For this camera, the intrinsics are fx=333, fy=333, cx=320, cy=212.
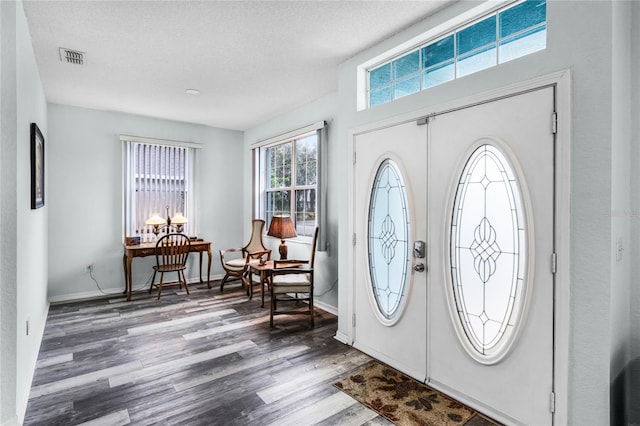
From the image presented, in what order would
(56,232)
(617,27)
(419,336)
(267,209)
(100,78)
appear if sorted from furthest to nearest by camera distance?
(267,209)
(56,232)
(100,78)
(419,336)
(617,27)

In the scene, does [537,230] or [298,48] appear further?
[298,48]

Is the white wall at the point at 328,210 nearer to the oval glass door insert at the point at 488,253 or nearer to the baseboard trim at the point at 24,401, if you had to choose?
the oval glass door insert at the point at 488,253

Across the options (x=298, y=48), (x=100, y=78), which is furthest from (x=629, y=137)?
(x=100, y=78)

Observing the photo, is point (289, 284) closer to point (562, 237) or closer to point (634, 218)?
point (562, 237)

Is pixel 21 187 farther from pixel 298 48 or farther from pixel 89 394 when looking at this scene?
pixel 298 48

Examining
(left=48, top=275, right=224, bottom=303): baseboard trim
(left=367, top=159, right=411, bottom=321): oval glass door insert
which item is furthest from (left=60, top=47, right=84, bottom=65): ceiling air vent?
(left=48, top=275, right=224, bottom=303): baseboard trim

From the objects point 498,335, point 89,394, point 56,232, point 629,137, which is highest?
point 629,137

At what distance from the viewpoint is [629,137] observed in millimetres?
1895

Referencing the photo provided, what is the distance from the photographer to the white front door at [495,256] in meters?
1.89

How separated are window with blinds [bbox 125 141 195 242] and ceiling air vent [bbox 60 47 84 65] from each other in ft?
6.63

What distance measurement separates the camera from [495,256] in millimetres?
2135

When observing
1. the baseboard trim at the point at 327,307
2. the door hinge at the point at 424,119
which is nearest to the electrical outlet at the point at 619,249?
the door hinge at the point at 424,119

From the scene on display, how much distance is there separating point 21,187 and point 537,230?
128 inches

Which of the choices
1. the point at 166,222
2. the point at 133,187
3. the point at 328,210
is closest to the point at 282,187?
the point at 328,210
